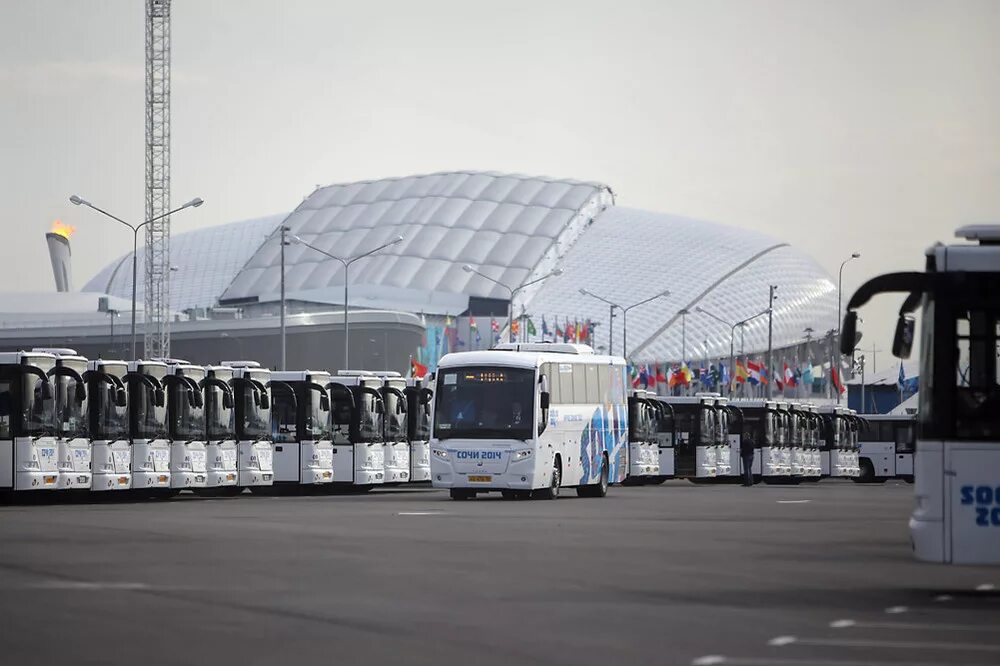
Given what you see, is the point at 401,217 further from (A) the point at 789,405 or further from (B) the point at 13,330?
(A) the point at 789,405

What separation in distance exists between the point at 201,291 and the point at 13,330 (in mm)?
42223

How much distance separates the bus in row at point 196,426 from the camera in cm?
3812

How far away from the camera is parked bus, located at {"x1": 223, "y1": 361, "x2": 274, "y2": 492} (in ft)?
150

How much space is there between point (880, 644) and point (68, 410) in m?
27.5

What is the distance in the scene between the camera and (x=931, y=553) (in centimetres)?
1877

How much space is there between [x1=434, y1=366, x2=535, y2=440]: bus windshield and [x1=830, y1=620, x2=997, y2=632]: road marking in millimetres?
27858

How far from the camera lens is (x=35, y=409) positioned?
37938mm

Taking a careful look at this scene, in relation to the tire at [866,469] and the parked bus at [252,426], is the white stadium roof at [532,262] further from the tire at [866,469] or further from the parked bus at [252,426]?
the parked bus at [252,426]

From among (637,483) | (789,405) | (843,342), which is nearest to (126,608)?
(843,342)

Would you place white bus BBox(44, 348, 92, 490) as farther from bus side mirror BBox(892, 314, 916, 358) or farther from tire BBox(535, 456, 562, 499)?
bus side mirror BBox(892, 314, 916, 358)

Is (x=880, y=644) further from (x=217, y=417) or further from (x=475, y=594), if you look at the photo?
(x=217, y=417)

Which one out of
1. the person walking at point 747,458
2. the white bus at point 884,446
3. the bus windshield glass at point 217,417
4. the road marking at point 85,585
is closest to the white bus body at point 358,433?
the bus windshield glass at point 217,417

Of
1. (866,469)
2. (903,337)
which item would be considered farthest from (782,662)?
(866,469)

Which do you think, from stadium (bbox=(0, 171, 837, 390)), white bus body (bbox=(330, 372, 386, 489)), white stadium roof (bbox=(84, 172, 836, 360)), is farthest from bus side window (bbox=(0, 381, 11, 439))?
white stadium roof (bbox=(84, 172, 836, 360))
